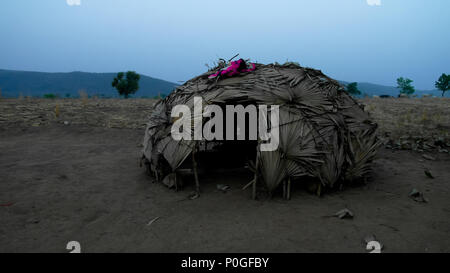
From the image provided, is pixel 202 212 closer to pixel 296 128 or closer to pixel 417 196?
pixel 296 128

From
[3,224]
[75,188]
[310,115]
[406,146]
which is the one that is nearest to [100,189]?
[75,188]

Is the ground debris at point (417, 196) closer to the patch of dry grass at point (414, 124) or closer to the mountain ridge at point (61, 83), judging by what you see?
the patch of dry grass at point (414, 124)

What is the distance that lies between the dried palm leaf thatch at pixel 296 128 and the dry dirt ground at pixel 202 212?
34 cm

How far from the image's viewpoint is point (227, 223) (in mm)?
3205

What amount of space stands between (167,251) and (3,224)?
204 centimetres

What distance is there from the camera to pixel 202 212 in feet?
11.5

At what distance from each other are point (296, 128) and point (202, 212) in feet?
5.35

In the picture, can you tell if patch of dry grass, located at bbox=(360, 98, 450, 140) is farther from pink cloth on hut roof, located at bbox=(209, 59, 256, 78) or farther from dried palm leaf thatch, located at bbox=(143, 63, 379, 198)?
pink cloth on hut roof, located at bbox=(209, 59, 256, 78)

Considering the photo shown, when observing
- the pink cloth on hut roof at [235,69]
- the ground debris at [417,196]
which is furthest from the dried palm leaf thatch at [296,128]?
the ground debris at [417,196]

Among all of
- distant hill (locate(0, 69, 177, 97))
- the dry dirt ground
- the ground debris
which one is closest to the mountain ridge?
distant hill (locate(0, 69, 177, 97))

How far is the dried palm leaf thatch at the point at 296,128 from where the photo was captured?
3768 millimetres

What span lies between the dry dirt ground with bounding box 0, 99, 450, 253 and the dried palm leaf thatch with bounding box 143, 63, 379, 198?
1.12 ft

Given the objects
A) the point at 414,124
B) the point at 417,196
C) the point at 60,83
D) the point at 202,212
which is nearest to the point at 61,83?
the point at 60,83
